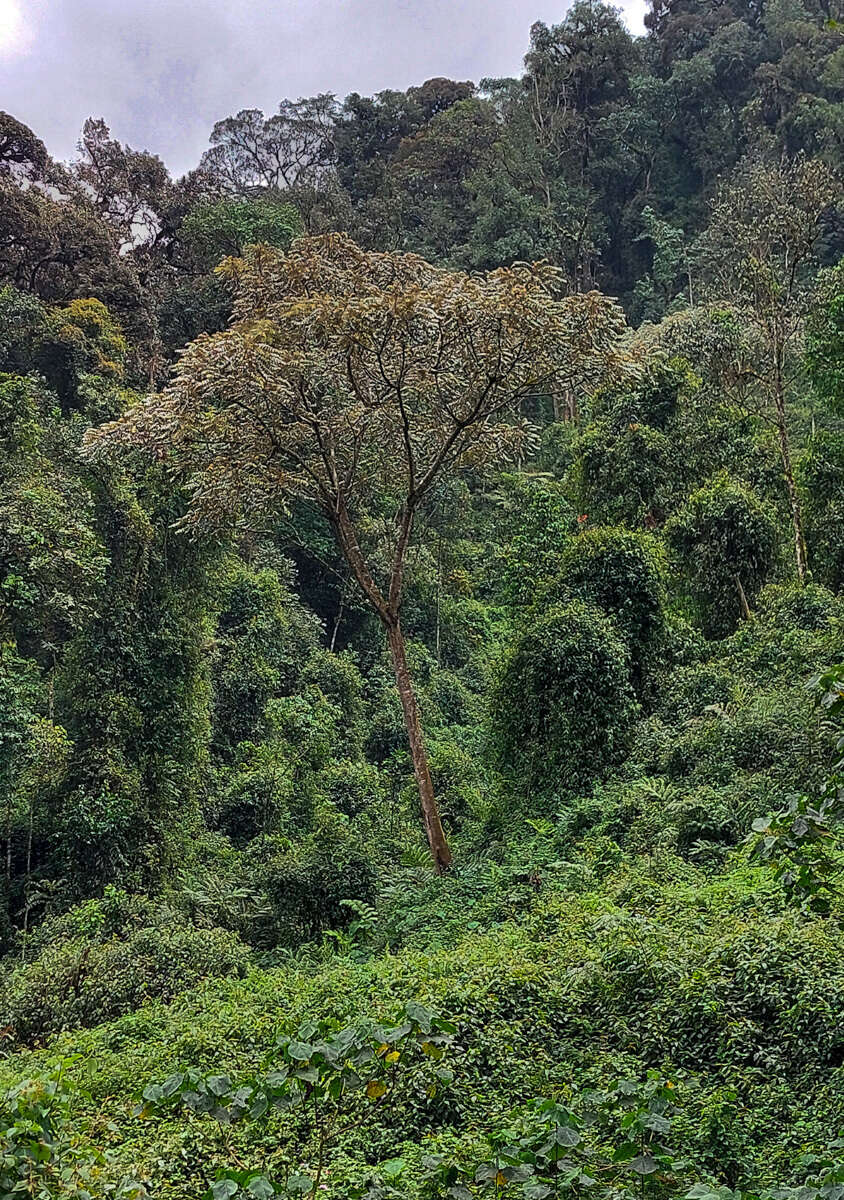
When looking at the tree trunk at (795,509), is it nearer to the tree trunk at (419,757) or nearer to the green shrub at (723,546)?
the green shrub at (723,546)

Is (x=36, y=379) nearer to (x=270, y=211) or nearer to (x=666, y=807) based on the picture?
(x=270, y=211)

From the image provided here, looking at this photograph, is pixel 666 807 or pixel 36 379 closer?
pixel 666 807

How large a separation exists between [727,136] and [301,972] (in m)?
32.3

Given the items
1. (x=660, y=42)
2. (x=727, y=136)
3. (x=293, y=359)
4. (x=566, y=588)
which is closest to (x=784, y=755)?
(x=566, y=588)

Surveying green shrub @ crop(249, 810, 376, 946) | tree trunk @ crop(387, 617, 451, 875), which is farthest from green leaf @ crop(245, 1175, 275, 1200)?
green shrub @ crop(249, 810, 376, 946)

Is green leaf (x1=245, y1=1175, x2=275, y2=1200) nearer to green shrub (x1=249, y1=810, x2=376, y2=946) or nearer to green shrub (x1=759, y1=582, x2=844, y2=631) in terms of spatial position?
green shrub (x1=249, y1=810, x2=376, y2=946)

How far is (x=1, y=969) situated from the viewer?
28.7ft

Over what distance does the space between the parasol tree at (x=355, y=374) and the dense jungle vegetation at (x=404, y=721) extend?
0.04 meters

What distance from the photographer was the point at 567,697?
9.47 meters

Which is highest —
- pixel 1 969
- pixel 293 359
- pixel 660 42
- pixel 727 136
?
pixel 660 42

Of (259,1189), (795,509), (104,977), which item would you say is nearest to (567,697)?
(104,977)

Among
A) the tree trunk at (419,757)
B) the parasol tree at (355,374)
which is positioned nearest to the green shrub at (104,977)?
the tree trunk at (419,757)

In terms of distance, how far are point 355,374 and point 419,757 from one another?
12.0 ft

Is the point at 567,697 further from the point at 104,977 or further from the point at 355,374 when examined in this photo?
the point at 104,977
